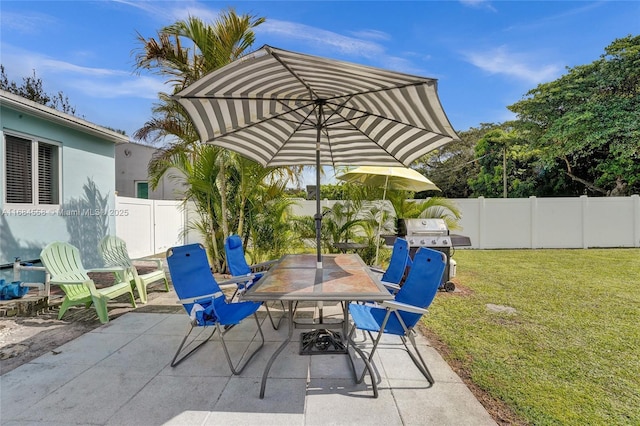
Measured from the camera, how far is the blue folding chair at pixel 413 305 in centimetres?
286

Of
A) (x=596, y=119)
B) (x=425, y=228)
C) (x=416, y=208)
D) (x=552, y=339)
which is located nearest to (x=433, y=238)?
(x=425, y=228)

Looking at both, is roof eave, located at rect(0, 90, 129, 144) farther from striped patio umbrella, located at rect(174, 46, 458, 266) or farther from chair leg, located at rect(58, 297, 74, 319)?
striped patio umbrella, located at rect(174, 46, 458, 266)

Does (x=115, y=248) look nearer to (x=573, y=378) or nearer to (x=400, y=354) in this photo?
(x=400, y=354)

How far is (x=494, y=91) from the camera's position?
17.1 metres

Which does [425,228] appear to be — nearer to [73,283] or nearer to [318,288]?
[318,288]

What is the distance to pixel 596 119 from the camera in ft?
50.5

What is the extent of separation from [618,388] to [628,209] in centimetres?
1354

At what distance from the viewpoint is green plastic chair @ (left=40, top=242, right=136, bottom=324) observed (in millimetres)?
4348

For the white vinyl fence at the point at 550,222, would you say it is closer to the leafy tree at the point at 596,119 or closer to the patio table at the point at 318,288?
the leafy tree at the point at 596,119

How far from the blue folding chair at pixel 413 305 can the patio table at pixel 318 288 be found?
183 millimetres

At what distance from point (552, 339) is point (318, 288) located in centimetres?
327

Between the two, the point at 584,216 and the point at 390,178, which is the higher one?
the point at 390,178

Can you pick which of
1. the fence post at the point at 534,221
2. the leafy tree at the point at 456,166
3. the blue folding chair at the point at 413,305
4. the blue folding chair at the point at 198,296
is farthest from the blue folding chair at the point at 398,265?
the leafy tree at the point at 456,166

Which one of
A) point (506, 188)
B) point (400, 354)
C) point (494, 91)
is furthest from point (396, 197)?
point (506, 188)
